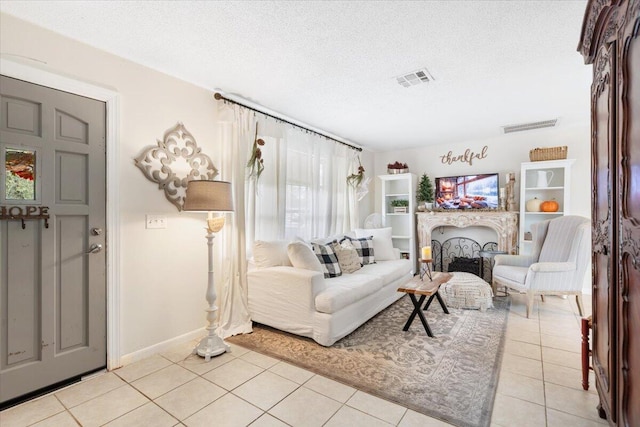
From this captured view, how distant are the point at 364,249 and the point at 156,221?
2.57 meters

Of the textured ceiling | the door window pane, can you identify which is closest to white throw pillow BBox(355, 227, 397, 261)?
the textured ceiling

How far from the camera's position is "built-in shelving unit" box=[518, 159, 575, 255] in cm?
445

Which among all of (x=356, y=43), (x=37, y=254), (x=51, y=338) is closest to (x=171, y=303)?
(x=51, y=338)

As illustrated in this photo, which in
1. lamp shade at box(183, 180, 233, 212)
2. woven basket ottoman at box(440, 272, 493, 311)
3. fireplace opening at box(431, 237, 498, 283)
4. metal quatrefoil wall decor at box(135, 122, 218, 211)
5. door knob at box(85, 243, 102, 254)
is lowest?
woven basket ottoman at box(440, 272, 493, 311)

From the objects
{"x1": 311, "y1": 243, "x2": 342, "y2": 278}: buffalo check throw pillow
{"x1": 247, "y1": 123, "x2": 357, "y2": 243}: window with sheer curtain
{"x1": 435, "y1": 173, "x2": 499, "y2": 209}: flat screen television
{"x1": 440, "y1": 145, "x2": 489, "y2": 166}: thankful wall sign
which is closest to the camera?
{"x1": 311, "y1": 243, "x2": 342, "y2": 278}: buffalo check throw pillow

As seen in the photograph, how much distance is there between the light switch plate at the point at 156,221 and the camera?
8.36 feet

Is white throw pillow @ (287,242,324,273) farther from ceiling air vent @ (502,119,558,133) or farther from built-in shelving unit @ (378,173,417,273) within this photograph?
ceiling air vent @ (502,119,558,133)

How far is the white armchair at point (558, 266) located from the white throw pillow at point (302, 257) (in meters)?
2.36

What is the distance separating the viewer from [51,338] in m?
2.07

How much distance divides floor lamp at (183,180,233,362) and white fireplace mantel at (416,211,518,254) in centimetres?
383

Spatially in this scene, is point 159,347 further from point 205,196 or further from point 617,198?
point 617,198

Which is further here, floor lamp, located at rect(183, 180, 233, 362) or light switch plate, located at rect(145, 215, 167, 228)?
light switch plate, located at rect(145, 215, 167, 228)

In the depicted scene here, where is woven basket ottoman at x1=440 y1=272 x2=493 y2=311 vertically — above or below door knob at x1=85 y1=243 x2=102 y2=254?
below

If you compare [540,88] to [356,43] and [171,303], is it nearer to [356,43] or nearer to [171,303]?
[356,43]
